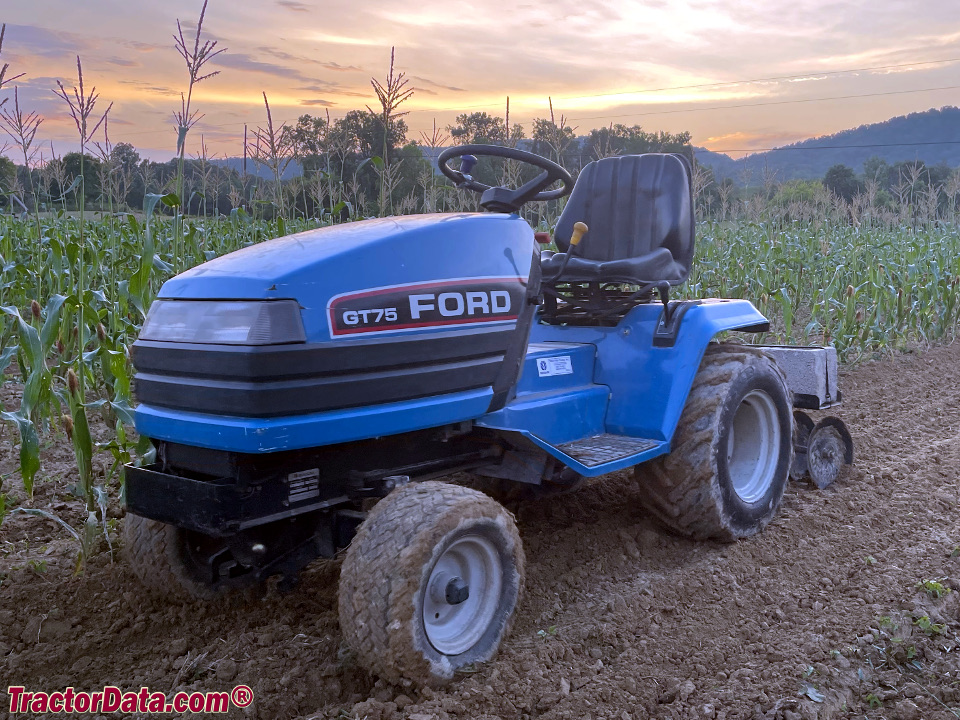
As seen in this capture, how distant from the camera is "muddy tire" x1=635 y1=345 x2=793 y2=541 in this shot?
10.5 feet

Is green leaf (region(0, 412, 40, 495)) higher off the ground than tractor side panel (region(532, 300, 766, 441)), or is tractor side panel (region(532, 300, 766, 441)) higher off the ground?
tractor side panel (region(532, 300, 766, 441))

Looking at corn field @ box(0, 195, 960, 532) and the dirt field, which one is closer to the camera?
the dirt field

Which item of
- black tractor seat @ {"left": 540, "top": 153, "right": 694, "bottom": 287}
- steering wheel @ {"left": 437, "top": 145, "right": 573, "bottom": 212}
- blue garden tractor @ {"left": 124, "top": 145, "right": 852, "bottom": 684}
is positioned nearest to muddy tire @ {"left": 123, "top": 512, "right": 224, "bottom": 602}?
blue garden tractor @ {"left": 124, "top": 145, "right": 852, "bottom": 684}

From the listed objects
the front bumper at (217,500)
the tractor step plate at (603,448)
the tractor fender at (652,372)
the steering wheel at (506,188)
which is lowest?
the tractor step plate at (603,448)

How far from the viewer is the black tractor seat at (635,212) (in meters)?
3.74

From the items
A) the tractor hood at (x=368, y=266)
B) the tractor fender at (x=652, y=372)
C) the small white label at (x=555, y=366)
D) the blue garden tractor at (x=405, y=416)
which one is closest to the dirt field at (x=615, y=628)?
the blue garden tractor at (x=405, y=416)

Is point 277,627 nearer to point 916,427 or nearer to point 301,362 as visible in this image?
point 301,362

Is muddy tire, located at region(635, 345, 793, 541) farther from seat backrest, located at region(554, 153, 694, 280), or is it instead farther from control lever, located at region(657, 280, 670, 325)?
seat backrest, located at region(554, 153, 694, 280)

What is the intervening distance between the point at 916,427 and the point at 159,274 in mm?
4616

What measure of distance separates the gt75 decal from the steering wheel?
13.6 inches

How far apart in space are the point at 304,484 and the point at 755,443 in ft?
7.11

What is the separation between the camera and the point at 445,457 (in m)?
2.78

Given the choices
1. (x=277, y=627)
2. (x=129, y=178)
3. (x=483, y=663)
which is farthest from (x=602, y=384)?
(x=129, y=178)
